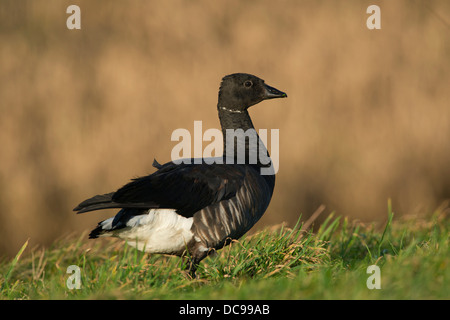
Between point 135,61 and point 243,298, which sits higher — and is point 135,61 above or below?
above

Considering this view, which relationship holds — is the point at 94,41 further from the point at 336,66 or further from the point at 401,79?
the point at 401,79

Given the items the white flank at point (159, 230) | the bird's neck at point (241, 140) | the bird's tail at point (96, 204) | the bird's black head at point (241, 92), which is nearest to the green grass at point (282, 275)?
the white flank at point (159, 230)

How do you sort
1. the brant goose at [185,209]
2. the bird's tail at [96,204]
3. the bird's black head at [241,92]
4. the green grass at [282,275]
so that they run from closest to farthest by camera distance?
the green grass at [282,275], the bird's tail at [96,204], the brant goose at [185,209], the bird's black head at [241,92]

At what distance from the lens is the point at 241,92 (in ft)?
19.5

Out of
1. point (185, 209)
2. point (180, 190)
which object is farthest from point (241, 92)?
point (185, 209)

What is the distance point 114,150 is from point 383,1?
4407 mm

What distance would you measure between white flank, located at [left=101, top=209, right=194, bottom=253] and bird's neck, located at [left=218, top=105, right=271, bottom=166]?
0.92 meters

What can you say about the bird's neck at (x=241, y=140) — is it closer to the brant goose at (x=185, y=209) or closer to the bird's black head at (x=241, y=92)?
the bird's black head at (x=241, y=92)

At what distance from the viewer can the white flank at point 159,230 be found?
5.00 meters

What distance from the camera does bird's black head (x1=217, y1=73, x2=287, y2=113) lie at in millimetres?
5922

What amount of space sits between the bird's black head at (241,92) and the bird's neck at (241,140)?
0.17 ft

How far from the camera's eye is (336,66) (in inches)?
322

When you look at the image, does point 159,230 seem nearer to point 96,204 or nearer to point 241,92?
point 96,204

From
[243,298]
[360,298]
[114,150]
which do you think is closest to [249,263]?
[243,298]
